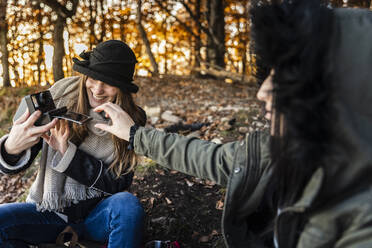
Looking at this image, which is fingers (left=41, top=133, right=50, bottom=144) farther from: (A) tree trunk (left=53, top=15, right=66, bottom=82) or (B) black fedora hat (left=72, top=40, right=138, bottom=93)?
(A) tree trunk (left=53, top=15, right=66, bottom=82)

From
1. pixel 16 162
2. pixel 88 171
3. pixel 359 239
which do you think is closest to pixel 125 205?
pixel 88 171

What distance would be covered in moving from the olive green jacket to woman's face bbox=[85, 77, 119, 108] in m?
0.77

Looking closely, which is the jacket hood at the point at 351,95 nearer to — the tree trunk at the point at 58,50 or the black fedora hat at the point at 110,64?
the black fedora hat at the point at 110,64

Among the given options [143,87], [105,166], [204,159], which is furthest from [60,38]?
Answer: [204,159]

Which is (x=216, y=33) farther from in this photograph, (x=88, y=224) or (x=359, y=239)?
(x=359, y=239)

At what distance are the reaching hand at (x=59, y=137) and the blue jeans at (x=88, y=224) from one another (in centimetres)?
53

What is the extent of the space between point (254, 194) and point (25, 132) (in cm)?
148

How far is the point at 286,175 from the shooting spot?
1.32 meters

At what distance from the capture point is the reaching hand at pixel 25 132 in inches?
76.9

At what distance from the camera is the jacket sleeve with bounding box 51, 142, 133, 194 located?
2213 mm

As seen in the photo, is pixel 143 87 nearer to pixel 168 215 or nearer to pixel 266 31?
pixel 168 215

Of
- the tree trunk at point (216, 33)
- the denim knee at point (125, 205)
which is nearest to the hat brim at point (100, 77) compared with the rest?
the denim knee at point (125, 205)

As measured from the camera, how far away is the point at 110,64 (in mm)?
2242

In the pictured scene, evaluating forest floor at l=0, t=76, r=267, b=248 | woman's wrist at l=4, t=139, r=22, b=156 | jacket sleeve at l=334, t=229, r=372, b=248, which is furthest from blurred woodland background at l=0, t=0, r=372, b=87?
jacket sleeve at l=334, t=229, r=372, b=248
